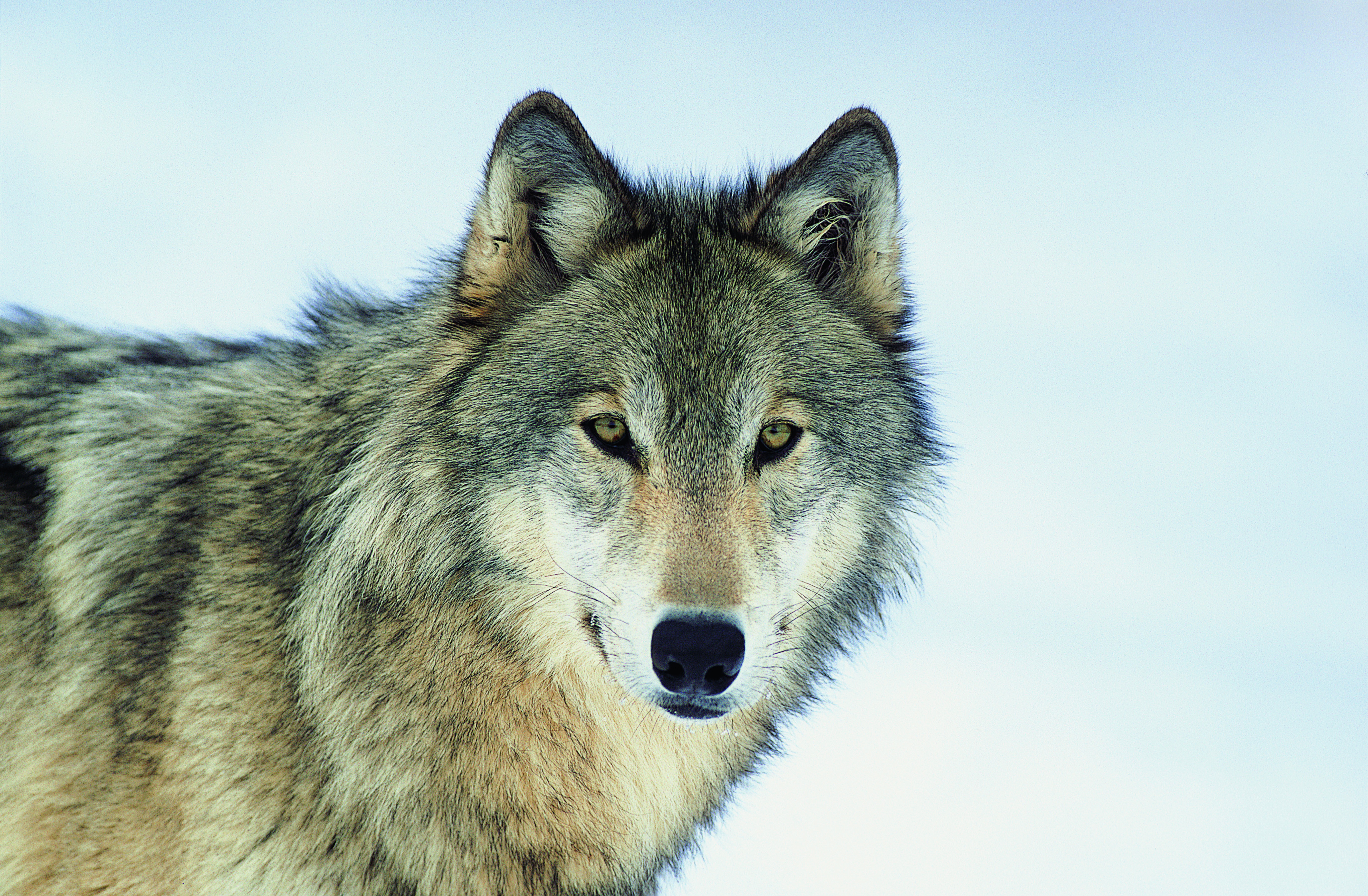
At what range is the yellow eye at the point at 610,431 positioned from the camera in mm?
3059

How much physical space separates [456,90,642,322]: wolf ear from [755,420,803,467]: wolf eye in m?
0.71

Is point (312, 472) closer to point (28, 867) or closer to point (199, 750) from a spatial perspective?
point (199, 750)

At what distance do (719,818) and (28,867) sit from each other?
1844mm

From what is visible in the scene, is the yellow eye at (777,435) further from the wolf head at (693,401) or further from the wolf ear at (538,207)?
the wolf ear at (538,207)

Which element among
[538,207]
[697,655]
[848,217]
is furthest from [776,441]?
[538,207]

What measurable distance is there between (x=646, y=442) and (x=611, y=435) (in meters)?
0.10

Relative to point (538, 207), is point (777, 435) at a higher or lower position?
lower

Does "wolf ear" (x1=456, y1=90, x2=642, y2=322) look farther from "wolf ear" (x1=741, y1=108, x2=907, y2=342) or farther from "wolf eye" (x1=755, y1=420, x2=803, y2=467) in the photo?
"wolf eye" (x1=755, y1=420, x2=803, y2=467)

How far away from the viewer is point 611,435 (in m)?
3.06

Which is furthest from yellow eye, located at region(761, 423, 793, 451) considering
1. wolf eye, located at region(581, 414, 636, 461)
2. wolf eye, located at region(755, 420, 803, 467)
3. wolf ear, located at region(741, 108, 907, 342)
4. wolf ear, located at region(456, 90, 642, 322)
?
wolf ear, located at region(456, 90, 642, 322)

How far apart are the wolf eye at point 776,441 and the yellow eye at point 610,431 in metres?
0.35

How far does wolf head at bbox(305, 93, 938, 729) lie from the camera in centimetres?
290

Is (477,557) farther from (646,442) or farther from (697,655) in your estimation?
(697,655)

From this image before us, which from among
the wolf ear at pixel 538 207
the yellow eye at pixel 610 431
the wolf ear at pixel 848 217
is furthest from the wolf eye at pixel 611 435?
the wolf ear at pixel 848 217
